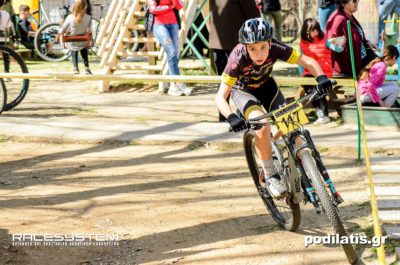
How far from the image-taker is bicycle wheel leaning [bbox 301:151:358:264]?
5.30 metres

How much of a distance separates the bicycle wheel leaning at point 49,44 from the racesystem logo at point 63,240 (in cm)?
1419

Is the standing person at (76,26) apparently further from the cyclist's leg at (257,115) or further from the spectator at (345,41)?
the cyclist's leg at (257,115)

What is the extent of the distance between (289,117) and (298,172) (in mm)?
396

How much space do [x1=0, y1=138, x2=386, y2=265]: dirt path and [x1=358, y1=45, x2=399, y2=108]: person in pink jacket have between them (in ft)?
4.32

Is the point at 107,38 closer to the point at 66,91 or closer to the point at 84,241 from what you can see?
the point at 66,91

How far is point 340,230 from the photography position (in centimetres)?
532

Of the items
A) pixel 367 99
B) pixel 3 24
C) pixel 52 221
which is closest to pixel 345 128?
pixel 367 99

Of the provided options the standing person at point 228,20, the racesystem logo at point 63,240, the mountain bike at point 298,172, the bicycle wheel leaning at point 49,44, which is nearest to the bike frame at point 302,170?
the mountain bike at point 298,172

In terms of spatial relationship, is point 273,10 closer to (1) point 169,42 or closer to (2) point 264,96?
(1) point 169,42

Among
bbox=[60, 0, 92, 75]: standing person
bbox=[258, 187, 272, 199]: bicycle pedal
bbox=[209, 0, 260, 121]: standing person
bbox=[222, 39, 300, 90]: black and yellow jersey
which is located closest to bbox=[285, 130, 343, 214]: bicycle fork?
bbox=[222, 39, 300, 90]: black and yellow jersey

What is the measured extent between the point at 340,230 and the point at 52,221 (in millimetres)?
2318

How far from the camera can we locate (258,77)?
252 inches

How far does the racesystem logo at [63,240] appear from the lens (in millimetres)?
5984

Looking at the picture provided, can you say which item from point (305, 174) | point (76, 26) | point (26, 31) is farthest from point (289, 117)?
point (26, 31)
